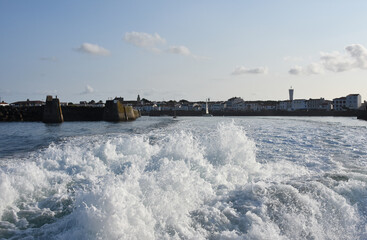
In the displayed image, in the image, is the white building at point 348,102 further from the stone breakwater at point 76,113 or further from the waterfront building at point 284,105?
the stone breakwater at point 76,113

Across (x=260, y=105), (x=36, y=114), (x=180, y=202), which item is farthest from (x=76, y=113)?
(x=260, y=105)

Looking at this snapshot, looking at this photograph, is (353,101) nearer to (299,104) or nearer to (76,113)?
(299,104)

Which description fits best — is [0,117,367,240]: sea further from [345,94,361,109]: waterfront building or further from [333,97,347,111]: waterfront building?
[333,97,347,111]: waterfront building

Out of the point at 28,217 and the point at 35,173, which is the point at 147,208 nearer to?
the point at 28,217

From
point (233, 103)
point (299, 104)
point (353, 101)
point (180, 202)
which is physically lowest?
point (180, 202)

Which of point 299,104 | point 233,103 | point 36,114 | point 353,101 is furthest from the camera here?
point 233,103

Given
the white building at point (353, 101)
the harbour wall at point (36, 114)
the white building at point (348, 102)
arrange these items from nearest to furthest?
1. the harbour wall at point (36, 114)
2. the white building at point (353, 101)
3. the white building at point (348, 102)

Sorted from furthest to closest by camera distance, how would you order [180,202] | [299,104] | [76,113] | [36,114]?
[299,104] → [36,114] → [76,113] → [180,202]

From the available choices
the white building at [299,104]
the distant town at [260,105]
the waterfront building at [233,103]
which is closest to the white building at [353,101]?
the distant town at [260,105]

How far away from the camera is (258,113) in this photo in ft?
344

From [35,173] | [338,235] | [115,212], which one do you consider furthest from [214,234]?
[35,173]

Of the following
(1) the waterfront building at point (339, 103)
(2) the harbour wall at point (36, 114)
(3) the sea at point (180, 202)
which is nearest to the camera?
(3) the sea at point (180, 202)

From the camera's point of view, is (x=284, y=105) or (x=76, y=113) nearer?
(x=76, y=113)

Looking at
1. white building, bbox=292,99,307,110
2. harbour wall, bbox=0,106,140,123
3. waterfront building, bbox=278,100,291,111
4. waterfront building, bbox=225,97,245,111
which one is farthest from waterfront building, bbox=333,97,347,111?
harbour wall, bbox=0,106,140,123
